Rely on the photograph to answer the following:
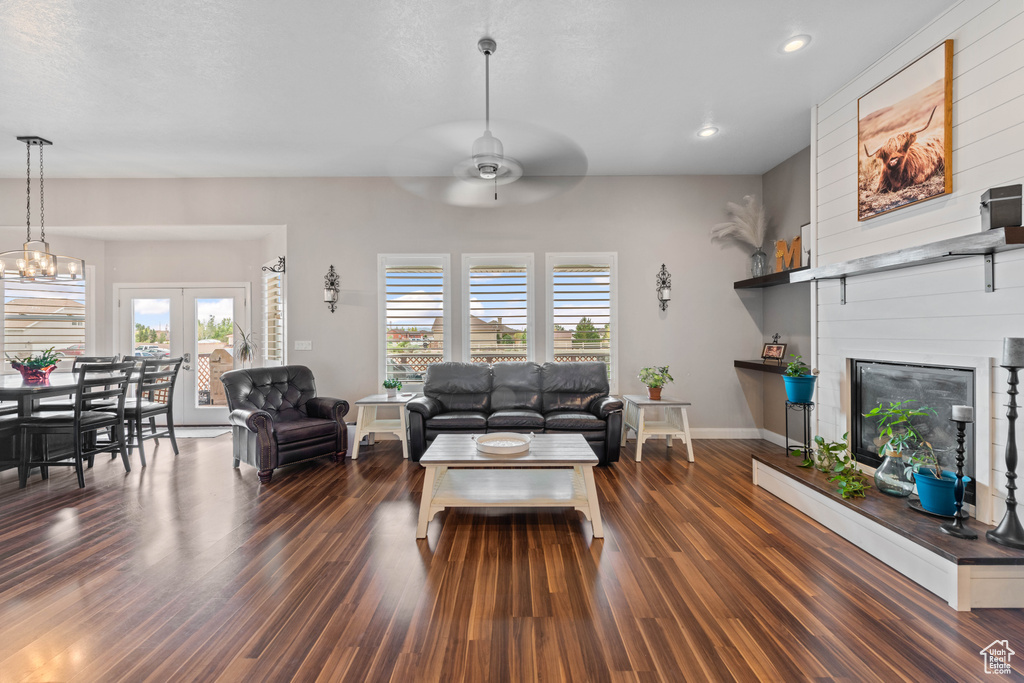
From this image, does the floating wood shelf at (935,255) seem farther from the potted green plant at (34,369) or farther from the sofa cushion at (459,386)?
the potted green plant at (34,369)

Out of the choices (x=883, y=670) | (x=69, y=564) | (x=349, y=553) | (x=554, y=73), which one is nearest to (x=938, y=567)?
(x=883, y=670)

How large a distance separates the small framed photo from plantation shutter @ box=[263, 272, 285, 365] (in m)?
5.71

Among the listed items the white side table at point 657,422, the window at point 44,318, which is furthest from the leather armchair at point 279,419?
the window at point 44,318

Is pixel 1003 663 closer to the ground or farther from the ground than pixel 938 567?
closer to the ground

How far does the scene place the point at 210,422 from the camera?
6.39 metres

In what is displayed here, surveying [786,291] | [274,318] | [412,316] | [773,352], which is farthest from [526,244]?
[274,318]

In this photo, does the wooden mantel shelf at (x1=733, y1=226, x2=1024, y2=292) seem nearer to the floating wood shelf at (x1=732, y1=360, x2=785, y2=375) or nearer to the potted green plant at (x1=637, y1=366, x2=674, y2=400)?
the floating wood shelf at (x1=732, y1=360, x2=785, y2=375)

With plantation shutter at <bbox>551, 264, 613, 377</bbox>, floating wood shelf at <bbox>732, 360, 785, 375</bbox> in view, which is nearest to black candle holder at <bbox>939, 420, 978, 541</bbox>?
floating wood shelf at <bbox>732, 360, 785, 375</bbox>

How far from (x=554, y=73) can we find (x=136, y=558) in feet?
13.3

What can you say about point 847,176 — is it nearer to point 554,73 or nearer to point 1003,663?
point 554,73

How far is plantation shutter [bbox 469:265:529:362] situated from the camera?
18.0 feet

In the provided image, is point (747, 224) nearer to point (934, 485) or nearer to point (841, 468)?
point (841, 468)

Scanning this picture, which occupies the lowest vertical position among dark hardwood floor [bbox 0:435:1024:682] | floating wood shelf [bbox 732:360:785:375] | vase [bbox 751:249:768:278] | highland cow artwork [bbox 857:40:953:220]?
dark hardwood floor [bbox 0:435:1024:682]

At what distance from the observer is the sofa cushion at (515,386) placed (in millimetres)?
4953
